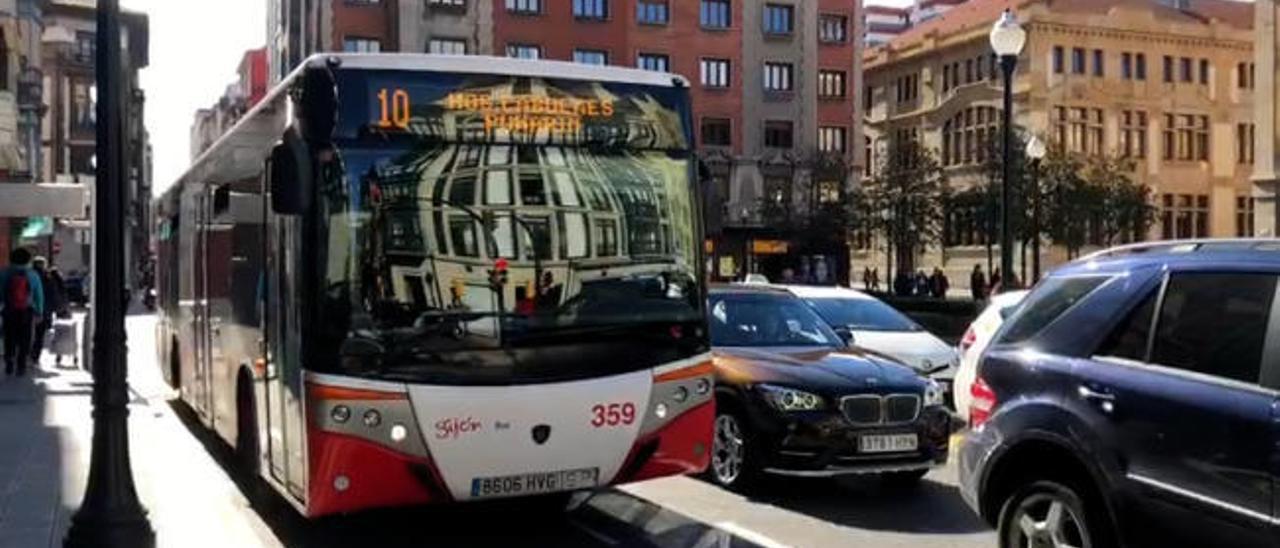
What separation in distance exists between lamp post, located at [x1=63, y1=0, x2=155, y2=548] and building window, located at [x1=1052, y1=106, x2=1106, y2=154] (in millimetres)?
71087

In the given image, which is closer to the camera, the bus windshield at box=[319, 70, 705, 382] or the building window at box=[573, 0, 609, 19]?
the bus windshield at box=[319, 70, 705, 382]

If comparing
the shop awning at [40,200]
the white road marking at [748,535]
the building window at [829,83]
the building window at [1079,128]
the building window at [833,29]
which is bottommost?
the white road marking at [748,535]

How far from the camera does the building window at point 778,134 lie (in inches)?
2601

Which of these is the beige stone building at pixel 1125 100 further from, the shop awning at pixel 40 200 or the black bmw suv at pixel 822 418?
the black bmw suv at pixel 822 418

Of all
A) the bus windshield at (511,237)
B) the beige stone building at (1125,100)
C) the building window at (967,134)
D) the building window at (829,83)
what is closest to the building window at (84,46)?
the building window at (829,83)

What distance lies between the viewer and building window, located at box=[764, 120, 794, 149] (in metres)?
66.1

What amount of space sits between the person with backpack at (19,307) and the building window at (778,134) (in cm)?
4914

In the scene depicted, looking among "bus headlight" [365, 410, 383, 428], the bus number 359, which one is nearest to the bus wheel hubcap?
the bus number 359

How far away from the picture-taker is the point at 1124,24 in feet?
249

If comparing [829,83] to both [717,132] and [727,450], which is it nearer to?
[717,132]

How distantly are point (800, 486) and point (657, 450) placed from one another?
246 cm

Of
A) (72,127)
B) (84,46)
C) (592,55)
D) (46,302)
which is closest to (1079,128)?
(592,55)

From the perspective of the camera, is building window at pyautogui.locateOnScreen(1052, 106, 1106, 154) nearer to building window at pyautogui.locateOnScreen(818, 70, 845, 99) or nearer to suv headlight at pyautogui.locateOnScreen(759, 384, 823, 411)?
building window at pyautogui.locateOnScreen(818, 70, 845, 99)

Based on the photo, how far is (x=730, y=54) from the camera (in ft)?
216
